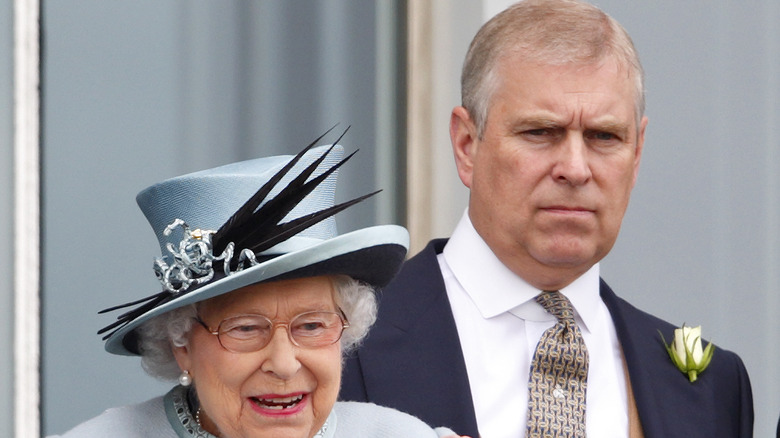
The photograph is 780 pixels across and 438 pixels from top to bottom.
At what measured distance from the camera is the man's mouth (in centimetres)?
248

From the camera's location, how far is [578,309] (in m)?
3.42

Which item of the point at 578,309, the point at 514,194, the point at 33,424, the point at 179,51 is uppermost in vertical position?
the point at 179,51

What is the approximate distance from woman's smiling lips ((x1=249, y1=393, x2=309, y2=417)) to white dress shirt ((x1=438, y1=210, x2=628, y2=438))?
0.87m

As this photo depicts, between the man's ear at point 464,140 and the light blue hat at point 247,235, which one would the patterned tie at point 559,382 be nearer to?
the man's ear at point 464,140

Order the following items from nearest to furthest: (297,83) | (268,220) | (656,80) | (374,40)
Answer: (268,220) → (297,83) → (374,40) → (656,80)

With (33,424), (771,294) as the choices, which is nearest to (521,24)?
(33,424)

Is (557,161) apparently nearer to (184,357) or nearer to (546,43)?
(546,43)

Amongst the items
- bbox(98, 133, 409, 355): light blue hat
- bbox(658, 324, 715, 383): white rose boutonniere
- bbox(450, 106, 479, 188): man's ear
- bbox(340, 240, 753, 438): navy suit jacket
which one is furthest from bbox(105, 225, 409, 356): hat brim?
bbox(658, 324, 715, 383): white rose boutonniere

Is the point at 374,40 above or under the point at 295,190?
above

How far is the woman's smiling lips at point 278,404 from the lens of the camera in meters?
2.47

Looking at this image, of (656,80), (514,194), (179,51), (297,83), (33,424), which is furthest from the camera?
(656,80)

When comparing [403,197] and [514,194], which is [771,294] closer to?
[403,197]

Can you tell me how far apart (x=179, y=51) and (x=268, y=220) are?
1.78 m
